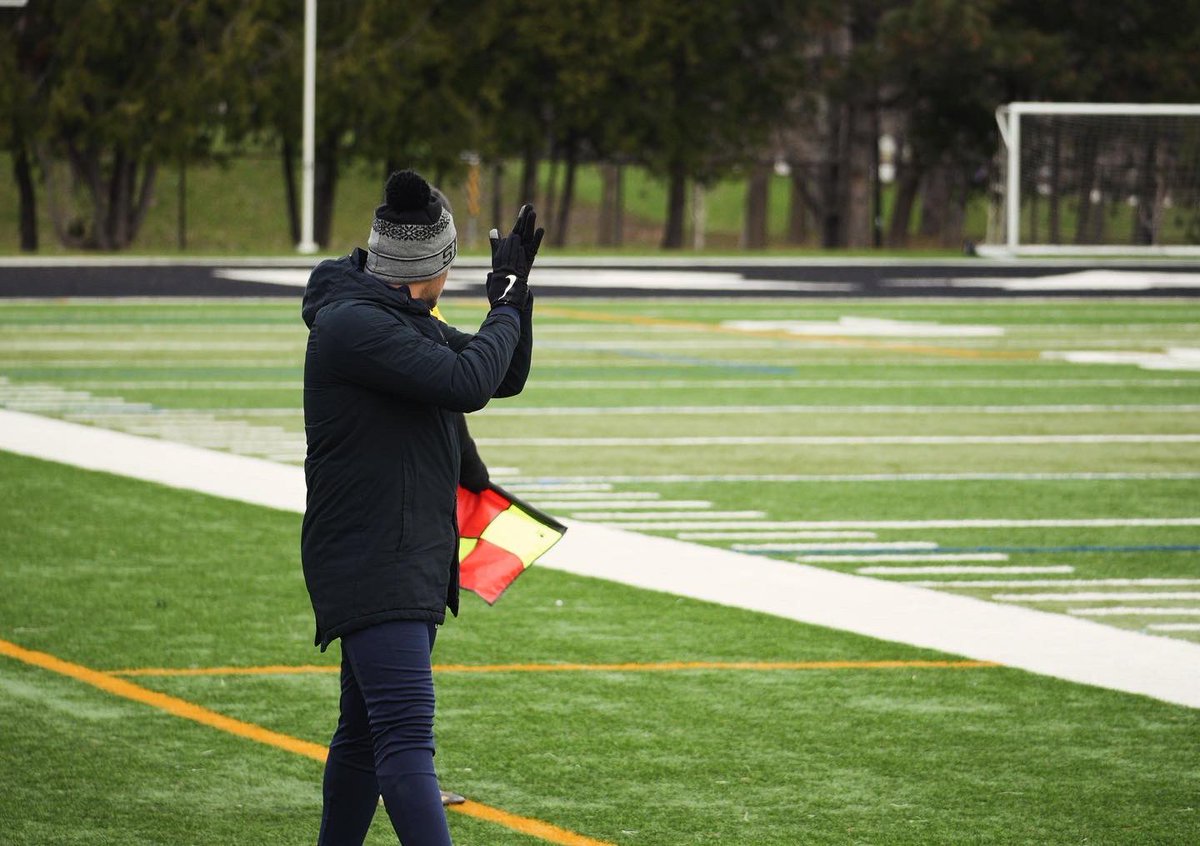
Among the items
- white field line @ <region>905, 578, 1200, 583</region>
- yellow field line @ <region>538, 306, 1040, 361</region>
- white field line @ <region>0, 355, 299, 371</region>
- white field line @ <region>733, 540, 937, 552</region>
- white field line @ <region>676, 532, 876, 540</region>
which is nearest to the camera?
white field line @ <region>905, 578, 1200, 583</region>

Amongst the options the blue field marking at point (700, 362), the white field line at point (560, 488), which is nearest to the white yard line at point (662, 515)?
the white field line at point (560, 488)

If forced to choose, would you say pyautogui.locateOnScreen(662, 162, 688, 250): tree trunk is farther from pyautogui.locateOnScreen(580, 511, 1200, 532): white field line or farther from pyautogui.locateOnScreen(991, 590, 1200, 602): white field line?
pyautogui.locateOnScreen(991, 590, 1200, 602): white field line

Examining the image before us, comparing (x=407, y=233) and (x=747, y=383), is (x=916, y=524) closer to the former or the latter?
(x=407, y=233)

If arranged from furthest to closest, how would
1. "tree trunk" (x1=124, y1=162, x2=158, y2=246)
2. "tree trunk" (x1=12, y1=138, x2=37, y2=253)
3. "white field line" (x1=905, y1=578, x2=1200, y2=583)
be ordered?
1. "tree trunk" (x1=124, y1=162, x2=158, y2=246)
2. "tree trunk" (x1=12, y1=138, x2=37, y2=253)
3. "white field line" (x1=905, y1=578, x2=1200, y2=583)

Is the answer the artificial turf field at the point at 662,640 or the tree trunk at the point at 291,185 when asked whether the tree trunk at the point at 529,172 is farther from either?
the artificial turf field at the point at 662,640

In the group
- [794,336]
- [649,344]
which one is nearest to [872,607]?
[649,344]

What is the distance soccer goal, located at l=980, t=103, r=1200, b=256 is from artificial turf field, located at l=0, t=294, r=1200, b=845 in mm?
11463

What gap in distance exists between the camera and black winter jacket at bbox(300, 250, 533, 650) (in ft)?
15.0

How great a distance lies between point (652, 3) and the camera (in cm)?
4184

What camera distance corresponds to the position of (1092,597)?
890cm

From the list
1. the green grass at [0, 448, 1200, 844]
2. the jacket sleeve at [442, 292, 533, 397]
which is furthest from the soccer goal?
the jacket sleeve at [442, 292, 533, 397]

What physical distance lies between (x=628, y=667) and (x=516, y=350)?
295cm

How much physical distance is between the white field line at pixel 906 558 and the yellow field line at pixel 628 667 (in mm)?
1958

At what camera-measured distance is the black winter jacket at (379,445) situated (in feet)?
15.0
